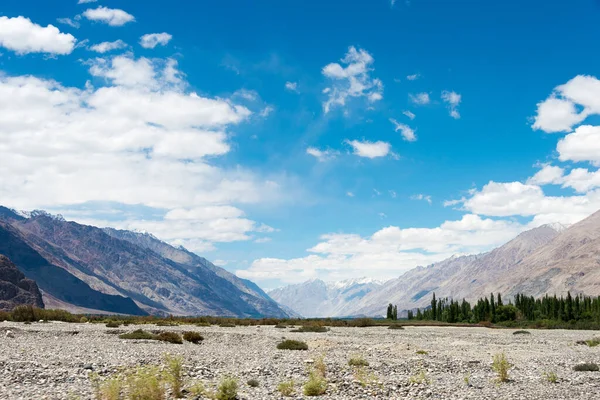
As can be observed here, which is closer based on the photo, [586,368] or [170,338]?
[586,368]

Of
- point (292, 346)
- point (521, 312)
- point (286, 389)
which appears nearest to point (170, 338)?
point (292, 346)

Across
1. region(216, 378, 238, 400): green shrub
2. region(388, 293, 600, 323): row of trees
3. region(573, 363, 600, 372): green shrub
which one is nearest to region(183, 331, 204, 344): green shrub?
region(216, 378, 238, 400): green shrub

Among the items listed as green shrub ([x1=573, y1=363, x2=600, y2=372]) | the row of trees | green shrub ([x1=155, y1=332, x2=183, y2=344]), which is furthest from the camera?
the row of trees

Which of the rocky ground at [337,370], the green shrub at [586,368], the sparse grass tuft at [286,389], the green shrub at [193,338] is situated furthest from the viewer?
the green shrub at [193,338]

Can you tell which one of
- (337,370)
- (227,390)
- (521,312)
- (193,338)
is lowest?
(521,312)

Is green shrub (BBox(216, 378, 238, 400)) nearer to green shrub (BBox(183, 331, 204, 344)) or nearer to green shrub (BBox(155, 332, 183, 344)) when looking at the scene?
green shrub (BBox(155, 332, 183, 344))

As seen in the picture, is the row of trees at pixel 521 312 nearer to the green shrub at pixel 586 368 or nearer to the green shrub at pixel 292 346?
the green shrub at pixel 292 346

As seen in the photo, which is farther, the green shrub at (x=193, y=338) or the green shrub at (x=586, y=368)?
the green shrub at (x=193, y=338)

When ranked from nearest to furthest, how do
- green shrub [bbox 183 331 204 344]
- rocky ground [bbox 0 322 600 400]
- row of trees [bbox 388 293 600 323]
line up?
rocky ground [bbox 0 322 600 400], green shrub [bbox 183 331 204 344], row of trees [bbox 388 293 600 323]

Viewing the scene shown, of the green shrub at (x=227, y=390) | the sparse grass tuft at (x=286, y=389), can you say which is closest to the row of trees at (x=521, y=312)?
the sparse grass tuft at (x=286, y=389)

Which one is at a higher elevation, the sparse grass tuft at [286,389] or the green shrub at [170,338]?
the sparse grass tuft at [286,389]

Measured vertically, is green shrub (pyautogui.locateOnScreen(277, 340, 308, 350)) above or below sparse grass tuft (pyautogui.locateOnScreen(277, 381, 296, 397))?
below

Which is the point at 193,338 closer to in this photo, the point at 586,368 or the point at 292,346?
the point at 292,346

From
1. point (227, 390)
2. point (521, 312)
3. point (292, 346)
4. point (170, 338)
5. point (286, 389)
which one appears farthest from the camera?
point (521, 312)
